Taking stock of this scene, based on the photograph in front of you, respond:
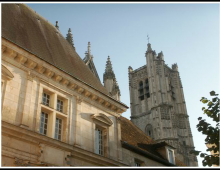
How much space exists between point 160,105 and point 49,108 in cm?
5217

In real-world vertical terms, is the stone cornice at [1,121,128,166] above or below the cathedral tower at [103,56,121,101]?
below

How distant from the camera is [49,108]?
12234mm

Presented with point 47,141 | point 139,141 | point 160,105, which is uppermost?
point 160,105

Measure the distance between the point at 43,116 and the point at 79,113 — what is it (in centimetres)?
170

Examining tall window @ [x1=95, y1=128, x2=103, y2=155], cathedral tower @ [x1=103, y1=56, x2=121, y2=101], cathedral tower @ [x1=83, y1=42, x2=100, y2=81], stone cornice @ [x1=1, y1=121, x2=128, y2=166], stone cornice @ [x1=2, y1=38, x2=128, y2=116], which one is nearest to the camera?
stone cornice @ [x1=1, y1=121, x2=128, y2=166]

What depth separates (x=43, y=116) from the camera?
40.0 ft

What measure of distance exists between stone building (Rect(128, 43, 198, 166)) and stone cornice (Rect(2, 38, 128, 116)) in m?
44.8

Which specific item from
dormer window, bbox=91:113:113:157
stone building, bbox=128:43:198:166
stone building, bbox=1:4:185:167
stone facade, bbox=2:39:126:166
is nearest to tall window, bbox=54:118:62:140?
stone building, bbox=1:4:185:167

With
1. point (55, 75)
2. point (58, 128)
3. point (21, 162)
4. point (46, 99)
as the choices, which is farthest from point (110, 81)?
point (21, 162)

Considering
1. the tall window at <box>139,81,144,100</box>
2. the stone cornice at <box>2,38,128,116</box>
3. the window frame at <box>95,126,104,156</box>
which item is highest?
the tall window at <box>139,81,144,100</box>

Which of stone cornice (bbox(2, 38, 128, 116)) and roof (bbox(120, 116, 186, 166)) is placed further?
roof (bbox(120, 116, 186, 166))

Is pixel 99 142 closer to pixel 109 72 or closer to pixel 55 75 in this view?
pixel 55 75

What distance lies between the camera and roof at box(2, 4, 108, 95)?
13.3 metres

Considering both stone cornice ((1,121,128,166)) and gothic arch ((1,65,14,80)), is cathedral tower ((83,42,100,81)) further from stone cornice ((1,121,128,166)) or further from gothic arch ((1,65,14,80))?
gothic arch ((1,65,14,80))
